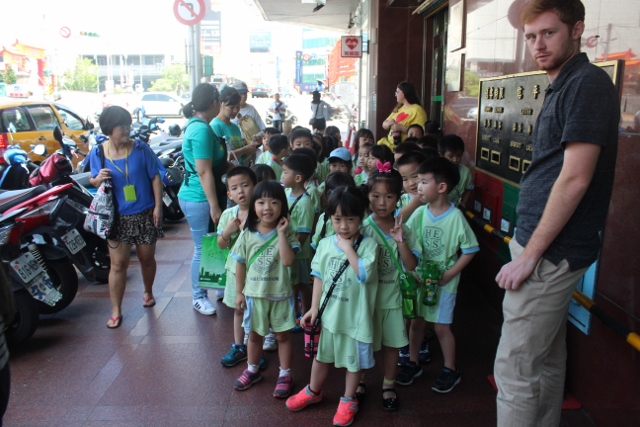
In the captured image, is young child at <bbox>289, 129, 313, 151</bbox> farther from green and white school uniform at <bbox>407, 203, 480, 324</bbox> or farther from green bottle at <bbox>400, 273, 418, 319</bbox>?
green bottle at <bbox>400, 273, 418, 319</bbox>

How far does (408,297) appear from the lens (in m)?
2.92

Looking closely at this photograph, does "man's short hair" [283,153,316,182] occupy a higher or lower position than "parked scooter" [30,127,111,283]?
higher

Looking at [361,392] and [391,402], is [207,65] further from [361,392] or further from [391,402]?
[391,402]

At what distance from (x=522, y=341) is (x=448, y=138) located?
255 cm

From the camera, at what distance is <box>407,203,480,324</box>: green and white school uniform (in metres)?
3.12

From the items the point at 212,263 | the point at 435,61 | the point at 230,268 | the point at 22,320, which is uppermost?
the point at 435,61

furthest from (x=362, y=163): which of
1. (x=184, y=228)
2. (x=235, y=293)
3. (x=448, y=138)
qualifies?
(x=184, y=228)

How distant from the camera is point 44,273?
410 cm

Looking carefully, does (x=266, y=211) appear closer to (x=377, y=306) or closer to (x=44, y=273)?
(x=377, y=306)

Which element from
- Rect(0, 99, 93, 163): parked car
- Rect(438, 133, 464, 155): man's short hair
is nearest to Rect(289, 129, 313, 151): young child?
Rect(438, 133, 464, 155): man's short hair

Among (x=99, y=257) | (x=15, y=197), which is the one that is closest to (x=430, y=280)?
(x=15, y=197)

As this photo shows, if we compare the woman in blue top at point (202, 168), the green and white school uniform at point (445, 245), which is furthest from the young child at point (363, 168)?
the green and white school uniform at point (445, 245)

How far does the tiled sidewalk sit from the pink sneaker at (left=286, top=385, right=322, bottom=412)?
4 centimetres

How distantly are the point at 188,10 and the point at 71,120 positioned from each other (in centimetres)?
461
